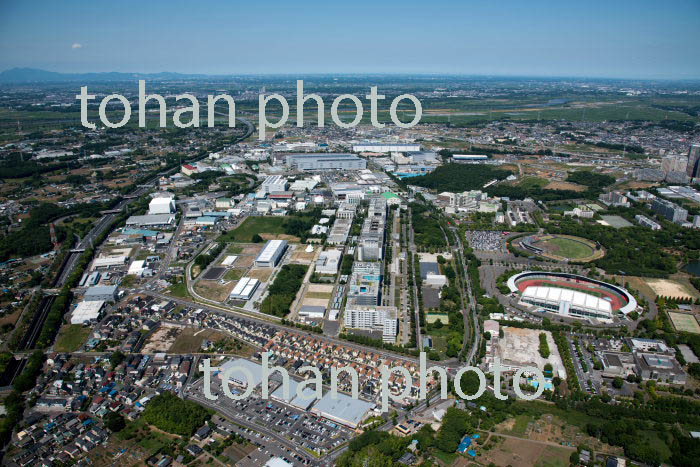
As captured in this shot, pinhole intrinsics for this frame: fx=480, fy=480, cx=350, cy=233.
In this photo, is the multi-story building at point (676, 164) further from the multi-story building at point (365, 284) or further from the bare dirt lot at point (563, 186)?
the multi-story building at point (365, 284)

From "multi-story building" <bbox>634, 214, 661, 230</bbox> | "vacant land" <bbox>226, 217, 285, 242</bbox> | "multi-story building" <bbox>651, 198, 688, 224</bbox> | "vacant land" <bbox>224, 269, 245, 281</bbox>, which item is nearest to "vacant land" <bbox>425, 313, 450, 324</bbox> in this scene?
"vacant land" <bbox>224, 269, 245, 281</bbox>

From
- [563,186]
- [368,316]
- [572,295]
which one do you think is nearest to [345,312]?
[368,316]

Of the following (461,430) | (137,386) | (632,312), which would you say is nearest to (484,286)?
(632,312)

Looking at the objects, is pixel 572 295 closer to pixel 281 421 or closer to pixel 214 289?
pixel 281 421

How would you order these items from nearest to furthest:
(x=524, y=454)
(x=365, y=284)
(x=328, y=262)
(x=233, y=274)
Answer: (x=524, y=454)
(x=365, y=284)
(x=233, y=274)
(x=328, y=262)

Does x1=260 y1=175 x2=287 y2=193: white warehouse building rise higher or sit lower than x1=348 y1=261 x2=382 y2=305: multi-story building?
higher

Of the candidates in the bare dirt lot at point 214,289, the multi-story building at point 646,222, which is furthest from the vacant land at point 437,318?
the multi-story building at point 646,222

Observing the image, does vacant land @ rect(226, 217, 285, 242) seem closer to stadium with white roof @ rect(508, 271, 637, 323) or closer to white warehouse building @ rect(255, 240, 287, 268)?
white warehouse building @ rect(255, 240, 287, 268)
